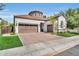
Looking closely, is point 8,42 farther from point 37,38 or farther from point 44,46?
point 44,46

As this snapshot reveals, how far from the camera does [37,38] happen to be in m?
3.96

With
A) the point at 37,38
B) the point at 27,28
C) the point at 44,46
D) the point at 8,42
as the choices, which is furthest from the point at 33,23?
the point at 8,42

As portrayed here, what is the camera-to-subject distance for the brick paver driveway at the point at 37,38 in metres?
3.93

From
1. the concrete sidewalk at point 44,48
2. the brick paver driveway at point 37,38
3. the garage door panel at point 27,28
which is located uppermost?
the garage door panel at point 27,28

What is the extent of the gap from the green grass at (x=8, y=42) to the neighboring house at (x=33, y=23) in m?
0.20

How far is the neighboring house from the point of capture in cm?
390

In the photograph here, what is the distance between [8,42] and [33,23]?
0.63 meters

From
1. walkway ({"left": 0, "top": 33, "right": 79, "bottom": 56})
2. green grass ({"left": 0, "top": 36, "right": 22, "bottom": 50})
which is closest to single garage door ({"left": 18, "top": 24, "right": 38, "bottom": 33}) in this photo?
walkway ({"left": 0, "top": 33, "right": 79, "bottom": 56})

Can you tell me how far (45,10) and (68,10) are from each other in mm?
439

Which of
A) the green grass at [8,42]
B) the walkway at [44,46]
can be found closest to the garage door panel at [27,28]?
the walkway at [44,46]

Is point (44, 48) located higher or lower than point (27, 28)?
lower

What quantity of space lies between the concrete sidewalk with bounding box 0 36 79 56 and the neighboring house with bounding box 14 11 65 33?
30 centimetres

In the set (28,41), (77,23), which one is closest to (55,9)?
(77,23)

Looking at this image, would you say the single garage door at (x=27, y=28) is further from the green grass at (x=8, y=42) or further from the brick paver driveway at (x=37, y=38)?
the green grass at (x=8, y=42)
